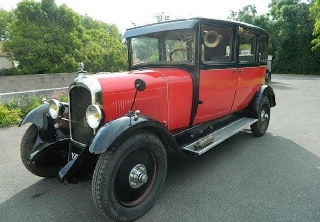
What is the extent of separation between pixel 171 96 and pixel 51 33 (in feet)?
49.8

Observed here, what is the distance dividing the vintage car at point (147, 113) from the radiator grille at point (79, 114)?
0.01 metres

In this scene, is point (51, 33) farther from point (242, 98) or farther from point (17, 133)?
point (242, 98)

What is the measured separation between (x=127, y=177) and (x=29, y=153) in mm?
1470

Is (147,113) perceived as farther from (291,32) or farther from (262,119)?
(291,32)

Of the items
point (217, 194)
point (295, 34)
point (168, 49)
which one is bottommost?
point (217, 194)

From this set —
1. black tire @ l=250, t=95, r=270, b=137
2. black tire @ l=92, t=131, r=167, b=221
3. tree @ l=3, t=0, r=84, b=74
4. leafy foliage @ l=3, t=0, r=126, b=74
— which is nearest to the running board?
black tire @ l=250, t=95, r=270, b=137

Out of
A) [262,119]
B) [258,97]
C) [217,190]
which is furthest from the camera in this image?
[262,119]

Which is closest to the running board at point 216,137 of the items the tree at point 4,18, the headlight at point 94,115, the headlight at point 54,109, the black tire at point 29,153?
the headlight at point 94,115

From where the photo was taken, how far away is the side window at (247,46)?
13.8 ft

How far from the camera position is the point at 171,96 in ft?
10.6

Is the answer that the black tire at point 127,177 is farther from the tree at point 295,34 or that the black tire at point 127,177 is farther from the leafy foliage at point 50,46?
the tree at point 295,34

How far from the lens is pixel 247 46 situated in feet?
14.6

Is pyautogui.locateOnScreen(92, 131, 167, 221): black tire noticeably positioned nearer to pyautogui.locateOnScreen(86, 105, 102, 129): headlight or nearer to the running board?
pyautogui.locateOnScreen(86, 105, 102, 129): headlight

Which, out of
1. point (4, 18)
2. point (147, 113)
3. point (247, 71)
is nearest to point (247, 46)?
point (247, 71)
